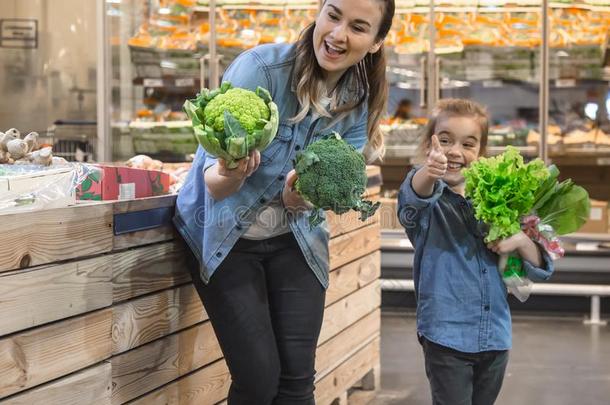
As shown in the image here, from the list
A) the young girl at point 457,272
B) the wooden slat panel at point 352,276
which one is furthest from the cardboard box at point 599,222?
the young girl at point 457,272

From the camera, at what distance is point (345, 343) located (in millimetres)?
3980

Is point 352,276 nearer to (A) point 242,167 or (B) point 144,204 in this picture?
(B) point 144,204

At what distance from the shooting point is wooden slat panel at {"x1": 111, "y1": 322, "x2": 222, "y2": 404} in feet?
7.82

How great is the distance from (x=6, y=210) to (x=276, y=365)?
2.55 ft

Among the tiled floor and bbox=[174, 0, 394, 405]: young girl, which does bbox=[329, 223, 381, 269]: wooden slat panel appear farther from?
bbox=[174, 0, 394, 405]: young girl

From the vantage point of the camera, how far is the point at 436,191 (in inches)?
107

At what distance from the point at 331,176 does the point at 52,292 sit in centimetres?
68

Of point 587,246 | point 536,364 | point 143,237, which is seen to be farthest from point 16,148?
point 587,246

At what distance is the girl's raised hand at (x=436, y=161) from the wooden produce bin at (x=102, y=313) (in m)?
0.72

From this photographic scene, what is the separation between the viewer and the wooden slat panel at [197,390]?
2.58 metres

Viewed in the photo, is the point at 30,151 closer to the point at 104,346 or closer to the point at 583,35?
the point at 104,346

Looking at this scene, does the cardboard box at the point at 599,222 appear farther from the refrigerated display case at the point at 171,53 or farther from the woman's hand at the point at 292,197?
the woman's hand at the point at 292,197

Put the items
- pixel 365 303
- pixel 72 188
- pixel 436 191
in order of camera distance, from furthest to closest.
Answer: pixel 365 303
pixel 436 191
pixel 72 188

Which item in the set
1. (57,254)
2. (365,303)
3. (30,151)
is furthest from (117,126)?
(57,254)
